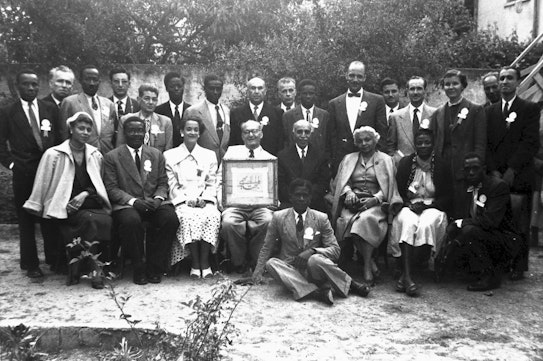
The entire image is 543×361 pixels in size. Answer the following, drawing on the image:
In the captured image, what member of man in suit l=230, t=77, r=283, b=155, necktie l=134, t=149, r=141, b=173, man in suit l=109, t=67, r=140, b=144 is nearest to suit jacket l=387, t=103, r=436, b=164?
man in suit l=230, t=77, r=283, b=155

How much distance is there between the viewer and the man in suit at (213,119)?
7.48m

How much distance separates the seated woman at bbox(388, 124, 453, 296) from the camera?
635cm

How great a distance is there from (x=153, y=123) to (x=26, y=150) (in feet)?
4.86

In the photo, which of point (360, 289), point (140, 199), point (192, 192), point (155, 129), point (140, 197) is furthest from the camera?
point (155, 129)

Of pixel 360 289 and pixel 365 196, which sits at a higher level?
pixel 365 196

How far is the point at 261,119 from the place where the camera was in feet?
24.8

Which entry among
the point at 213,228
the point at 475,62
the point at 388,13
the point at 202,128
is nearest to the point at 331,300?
the point at 213,228

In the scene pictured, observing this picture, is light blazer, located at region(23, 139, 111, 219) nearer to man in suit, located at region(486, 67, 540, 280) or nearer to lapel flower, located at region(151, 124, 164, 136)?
lapel flower, located at region(151, 124, 164, 136)

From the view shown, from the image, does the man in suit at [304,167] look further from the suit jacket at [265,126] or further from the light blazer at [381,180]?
the suit jacket at [265,126]

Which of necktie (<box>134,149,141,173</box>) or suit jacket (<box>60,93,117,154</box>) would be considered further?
suit jacket (<box>60,93,117,154</box>)

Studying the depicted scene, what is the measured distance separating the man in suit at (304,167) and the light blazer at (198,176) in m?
0.83

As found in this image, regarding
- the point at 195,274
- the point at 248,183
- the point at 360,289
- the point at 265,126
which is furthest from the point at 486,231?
the point at 195,274

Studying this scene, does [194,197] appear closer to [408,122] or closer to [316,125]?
[316,125]

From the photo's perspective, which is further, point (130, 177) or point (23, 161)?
point (130, 177)
